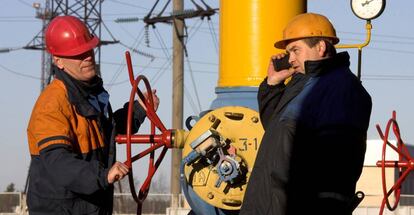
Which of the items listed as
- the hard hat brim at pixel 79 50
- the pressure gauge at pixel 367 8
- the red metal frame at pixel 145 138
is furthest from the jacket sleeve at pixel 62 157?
the pressure gauge at pixel 367 8

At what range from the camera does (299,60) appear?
5.00m

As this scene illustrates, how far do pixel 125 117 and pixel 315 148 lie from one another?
6.89 ft

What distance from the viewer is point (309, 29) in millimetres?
5055

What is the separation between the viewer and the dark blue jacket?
457 centimetres

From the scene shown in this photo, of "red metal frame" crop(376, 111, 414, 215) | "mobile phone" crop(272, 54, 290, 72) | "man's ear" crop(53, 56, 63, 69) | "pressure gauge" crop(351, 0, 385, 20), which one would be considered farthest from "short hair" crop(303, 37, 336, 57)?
"pressure gauge" crop(351, 0, 385, 20)

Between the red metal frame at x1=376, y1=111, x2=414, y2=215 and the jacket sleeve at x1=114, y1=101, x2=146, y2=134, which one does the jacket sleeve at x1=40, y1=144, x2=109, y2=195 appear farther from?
the red metal frame at x1=376, y1=111, x2=414, y2=215

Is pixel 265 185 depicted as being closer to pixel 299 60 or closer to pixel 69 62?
pixel 299 60

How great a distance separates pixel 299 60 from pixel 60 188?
1561mm

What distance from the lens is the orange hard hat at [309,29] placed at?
5043 millimetres

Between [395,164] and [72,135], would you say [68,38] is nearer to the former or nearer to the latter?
[72,135]

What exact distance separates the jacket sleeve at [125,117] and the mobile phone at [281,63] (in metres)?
1.28

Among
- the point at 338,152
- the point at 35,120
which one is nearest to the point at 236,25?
the point at 35,120

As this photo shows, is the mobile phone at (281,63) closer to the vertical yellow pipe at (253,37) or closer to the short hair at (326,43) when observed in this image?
the short hair at (326,43)

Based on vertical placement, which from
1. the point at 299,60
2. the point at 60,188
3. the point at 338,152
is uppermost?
the point at 299,60
